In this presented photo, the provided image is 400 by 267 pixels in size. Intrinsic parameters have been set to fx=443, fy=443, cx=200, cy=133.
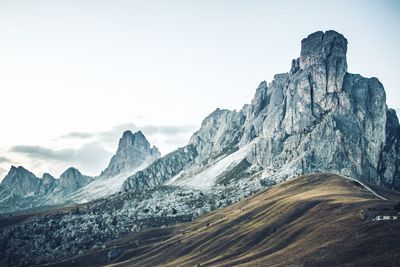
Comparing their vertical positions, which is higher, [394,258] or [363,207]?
[363,207]

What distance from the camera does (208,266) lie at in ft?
617

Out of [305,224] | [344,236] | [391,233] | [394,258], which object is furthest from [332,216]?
[394,258]

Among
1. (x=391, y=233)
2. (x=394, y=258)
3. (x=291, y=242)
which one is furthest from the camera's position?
(x=291, y=242)

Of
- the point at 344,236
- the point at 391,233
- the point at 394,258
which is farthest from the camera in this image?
the point at 344,236

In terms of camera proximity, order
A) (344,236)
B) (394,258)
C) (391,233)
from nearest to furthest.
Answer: (394,258), (391,233), (344,236)

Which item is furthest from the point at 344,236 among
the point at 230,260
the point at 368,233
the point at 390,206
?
the point at 230,260

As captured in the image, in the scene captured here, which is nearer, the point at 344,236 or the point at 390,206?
the point at 344,236

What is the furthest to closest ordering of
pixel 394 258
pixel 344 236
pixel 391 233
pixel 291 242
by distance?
pixel 291 242, pixel 344 236, pixel 391 233, pixel 394 258

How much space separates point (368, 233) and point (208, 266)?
68.2 m

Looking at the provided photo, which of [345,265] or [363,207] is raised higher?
[363,207]

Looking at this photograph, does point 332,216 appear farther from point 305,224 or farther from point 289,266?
point 289,266

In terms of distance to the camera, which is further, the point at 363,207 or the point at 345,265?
the point at 363,207

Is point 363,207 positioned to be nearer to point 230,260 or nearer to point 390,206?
point 390,206

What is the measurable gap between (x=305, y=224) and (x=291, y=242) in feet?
48.5
